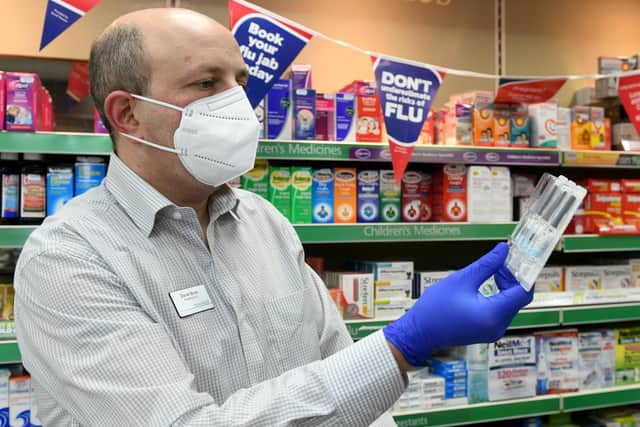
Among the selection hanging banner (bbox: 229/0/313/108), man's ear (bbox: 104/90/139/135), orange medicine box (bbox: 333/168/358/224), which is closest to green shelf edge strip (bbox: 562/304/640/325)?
orange medicine box (bbox: 333/168/358/224)

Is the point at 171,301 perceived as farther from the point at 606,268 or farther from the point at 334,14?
the point at 606,268

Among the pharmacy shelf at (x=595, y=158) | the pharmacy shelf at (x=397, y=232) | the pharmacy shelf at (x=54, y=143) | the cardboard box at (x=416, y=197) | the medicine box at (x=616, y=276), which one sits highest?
the pharmacy shelf at (x=54, y=143)

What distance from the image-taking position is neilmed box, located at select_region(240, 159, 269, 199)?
2.81m

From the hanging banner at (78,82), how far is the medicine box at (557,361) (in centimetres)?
267

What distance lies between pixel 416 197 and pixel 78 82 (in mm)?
1765

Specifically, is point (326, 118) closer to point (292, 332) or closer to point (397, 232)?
point (397, 232)

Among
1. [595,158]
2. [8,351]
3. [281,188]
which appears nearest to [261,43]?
[281,188]

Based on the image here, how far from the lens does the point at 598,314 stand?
10.9 feet

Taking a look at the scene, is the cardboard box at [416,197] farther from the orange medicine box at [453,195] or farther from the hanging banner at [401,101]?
the hanging banner at [401,101]

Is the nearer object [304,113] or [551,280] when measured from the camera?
[304,113]

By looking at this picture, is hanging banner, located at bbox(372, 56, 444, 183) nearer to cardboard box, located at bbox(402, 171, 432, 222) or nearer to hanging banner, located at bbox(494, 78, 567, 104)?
cardboard box, located at bbox(402, 171, 432, 222)

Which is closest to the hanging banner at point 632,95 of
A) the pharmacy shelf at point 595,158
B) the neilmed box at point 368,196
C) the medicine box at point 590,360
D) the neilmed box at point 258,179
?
the pharmacy shelf at point 595,158

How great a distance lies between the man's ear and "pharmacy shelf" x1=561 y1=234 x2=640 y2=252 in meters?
2.49

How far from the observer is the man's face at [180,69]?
142cm
